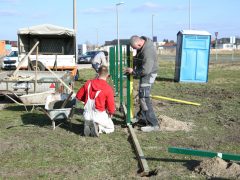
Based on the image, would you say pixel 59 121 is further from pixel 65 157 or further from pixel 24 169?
pixel 24 169

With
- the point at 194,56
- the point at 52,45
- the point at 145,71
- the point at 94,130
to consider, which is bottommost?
the point at 94,130

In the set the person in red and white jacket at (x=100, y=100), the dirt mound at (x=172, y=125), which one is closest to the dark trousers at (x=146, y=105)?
the dirt mound at (x=172, y=125)

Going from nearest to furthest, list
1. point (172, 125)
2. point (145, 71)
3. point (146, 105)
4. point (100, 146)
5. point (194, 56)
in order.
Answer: point (100, 146), point (145, 71), point (146, 105), point (172, 125), point (194, 56)

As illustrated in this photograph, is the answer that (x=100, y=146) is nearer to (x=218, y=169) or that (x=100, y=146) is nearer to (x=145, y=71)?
(x=145, y=71)

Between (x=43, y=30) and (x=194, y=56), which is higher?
(x=43, y=30)

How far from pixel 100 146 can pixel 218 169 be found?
2.44 metres

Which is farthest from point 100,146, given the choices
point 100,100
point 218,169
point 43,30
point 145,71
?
point 43,30

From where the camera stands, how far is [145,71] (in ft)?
28.6

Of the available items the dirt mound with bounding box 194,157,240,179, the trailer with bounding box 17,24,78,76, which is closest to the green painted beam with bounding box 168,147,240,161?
the dirt mound with bounding box 194,157,240,179

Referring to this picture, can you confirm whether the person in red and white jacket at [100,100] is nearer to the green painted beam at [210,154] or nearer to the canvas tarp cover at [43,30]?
the green painted beam at [210,154]

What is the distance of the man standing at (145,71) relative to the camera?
8.73 meters

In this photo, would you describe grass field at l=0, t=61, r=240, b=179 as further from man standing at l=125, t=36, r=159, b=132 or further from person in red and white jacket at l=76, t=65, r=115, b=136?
man standing at l=125, t=36, r=159, b=132

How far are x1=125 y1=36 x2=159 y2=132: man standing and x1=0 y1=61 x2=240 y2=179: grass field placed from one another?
1.18 ft

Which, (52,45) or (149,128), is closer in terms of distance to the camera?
(149,128)
